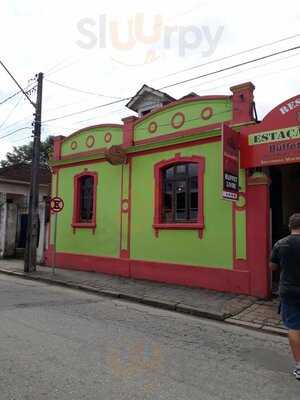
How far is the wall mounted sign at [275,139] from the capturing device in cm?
947

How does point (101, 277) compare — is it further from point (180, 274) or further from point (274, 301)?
point (274, 301)

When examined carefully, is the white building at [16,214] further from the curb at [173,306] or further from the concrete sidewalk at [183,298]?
the curb at [173,306]

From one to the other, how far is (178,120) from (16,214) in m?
11.0

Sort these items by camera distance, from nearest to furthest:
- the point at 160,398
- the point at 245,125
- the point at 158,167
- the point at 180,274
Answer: the point at 160,398
the point at 245,125
the point at 180,274
the point at 158,167

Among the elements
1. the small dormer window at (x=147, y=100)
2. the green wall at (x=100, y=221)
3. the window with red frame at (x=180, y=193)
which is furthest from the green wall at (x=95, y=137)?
the window with red frame at (x=180, y=193)

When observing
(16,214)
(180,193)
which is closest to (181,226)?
(180,193)

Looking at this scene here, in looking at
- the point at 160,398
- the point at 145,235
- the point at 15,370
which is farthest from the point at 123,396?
the point at 145,235

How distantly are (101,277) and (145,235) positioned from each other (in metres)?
1.97

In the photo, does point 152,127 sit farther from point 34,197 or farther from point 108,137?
point 34,197

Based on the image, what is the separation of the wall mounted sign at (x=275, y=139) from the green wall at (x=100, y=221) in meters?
5.19

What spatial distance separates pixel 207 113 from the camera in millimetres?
11672

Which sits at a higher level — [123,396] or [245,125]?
[245,125]

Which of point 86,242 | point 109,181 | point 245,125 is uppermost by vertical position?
point 245,125

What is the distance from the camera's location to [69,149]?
53.4 ft
